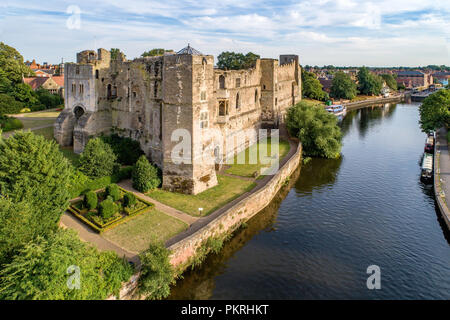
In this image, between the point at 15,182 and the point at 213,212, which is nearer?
the point at 15,182

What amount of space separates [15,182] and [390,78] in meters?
132

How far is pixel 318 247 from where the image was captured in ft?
68.3

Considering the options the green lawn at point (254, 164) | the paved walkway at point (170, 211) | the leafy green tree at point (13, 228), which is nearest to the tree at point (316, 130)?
the green lawn at point (254, 164)

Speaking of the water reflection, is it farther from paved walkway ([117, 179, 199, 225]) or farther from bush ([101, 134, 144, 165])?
bush ([101, 134, 144, 165])

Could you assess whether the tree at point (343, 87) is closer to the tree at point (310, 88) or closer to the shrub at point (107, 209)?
the tree at point (310, 88)

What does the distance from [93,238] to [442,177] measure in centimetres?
3009

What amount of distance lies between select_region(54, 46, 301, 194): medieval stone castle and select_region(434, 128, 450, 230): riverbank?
17.1 meters

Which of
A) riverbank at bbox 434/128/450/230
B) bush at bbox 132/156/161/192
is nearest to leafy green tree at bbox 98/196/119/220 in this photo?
bush at bbox 132/156/161/192

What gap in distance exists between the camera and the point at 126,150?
30.4 m

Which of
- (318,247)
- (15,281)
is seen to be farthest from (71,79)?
(318,247)

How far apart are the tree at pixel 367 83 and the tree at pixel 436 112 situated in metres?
61.3
